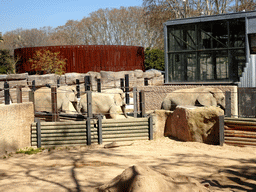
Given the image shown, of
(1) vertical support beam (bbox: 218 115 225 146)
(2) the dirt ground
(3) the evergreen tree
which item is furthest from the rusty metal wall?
(1) vertical support beam (bbox: 218 115 225 146)

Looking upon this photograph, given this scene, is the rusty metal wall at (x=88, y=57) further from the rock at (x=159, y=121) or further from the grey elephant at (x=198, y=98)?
the rock at (x=159, y=121)

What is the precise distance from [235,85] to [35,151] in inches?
359

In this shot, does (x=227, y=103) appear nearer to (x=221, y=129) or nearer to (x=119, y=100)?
(x=221, y=129)

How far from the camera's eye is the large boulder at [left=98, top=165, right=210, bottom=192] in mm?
5045

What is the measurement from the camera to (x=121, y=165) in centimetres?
827

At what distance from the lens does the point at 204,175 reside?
7.34 m

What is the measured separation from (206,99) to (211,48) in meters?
3.65

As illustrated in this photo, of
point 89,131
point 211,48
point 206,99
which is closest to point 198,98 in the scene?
point 206,99

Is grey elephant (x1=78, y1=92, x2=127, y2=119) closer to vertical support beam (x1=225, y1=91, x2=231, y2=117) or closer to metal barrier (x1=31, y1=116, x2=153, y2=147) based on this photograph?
metal barrier (x1=31, y1=116, x2=153, y2=147)

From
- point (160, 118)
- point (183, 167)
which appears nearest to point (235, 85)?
point (160, 118)

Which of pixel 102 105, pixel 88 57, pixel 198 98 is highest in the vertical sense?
pixel 88 57

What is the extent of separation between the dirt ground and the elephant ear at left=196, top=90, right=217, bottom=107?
7.88 ft

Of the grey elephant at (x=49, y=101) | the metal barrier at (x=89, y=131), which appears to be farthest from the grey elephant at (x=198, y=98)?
the grey elephant at (x=49, y=101)

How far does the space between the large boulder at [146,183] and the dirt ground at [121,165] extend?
25.6 inches
